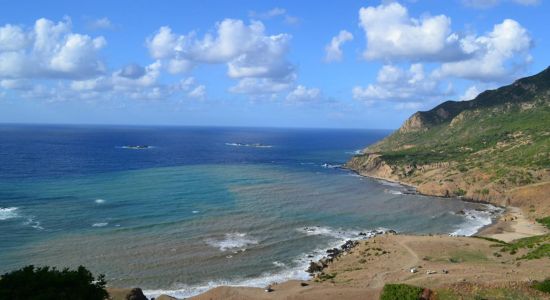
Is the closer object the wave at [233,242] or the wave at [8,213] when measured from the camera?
the wave at [233,242]

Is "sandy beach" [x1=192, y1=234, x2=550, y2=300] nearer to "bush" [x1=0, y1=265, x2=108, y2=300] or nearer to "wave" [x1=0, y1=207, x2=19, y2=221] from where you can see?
"bush" [x1=0, y1=265, x2=108, y2=300]

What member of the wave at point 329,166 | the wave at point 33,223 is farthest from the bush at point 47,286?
the wave at point 329,166

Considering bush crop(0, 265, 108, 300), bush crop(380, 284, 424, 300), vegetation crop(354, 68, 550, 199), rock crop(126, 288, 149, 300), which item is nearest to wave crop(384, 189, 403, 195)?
vegetation crop(354, 68, 550, 199)

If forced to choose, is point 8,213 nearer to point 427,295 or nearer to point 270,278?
point 270,278

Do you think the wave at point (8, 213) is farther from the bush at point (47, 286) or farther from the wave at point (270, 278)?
the bush at point (47, 286)

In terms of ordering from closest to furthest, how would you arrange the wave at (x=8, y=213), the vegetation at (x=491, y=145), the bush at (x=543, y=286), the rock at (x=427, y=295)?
the bush at (x=543, y=286)
the rock at (x=427, y=295)
the wave at (x=8, y=213)
the vegetation at (x=491, y=145)
